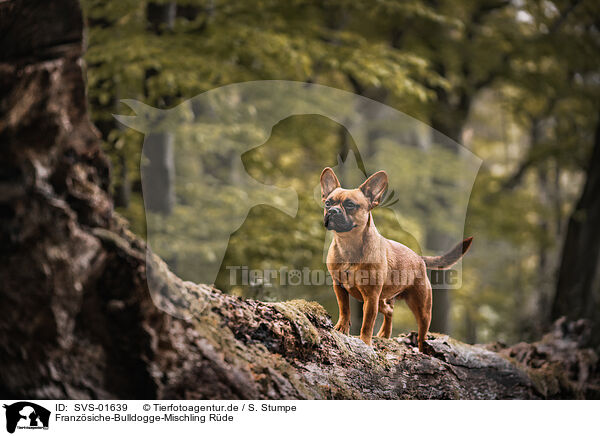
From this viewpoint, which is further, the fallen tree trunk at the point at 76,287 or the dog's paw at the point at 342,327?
the dog's paw at the point at 342,327

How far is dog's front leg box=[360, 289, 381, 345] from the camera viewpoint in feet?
7.94

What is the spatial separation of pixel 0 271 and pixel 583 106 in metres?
6.85

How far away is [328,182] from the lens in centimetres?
241

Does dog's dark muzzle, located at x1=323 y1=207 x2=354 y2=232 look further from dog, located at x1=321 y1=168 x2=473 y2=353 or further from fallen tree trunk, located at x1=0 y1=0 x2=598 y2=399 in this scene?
fallen tree trunk, located at x1=0 y1=0 x2=598 y2=399

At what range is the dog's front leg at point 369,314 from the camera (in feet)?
7.94

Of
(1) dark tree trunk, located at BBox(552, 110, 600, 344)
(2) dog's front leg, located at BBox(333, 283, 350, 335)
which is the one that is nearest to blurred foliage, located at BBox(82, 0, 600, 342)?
(2) dog's front leg, located at BBox(333, 283, 350, 335)

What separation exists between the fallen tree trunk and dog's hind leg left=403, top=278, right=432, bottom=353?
0.60m

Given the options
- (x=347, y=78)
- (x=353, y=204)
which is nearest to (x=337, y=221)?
(x=353, y=204)

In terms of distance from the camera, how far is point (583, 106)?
6.67m

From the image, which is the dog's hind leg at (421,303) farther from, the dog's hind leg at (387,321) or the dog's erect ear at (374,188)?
the dog's erect ear at (374,188)

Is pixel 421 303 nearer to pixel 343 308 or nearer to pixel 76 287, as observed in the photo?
pixel 343 308

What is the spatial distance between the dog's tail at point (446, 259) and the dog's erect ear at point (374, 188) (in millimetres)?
489
